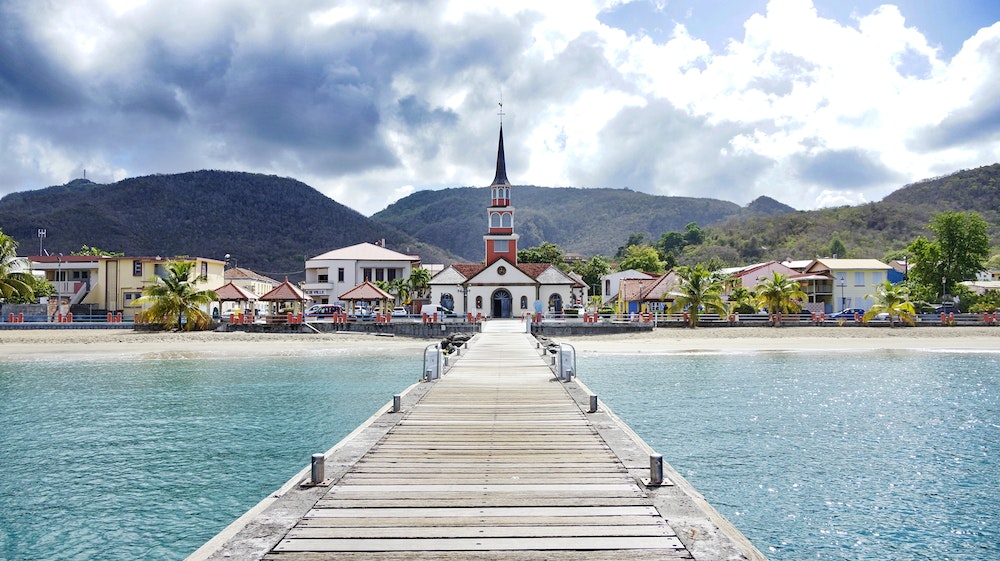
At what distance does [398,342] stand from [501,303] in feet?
44.2

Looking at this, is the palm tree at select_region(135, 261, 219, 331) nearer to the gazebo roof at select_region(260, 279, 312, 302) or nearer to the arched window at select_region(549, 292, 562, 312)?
the gazebo roof at select_region(260, 279, 312, 302)

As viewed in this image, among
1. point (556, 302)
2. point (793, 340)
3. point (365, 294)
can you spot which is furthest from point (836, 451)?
point (556, 302)

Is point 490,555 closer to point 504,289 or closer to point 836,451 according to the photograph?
point 836,451

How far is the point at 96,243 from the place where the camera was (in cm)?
12550

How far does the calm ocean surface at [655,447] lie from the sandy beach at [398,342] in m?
A: 11.2

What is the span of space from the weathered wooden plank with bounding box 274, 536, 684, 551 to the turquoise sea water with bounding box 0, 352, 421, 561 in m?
5.11

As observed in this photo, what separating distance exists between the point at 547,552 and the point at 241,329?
5167 cm

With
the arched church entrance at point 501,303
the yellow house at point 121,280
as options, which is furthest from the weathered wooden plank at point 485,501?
the yellow house at point 121,280

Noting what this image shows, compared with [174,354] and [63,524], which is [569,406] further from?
[174,354]

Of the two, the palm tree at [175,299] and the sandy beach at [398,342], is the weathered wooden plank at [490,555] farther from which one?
the palm tree at [175,299]

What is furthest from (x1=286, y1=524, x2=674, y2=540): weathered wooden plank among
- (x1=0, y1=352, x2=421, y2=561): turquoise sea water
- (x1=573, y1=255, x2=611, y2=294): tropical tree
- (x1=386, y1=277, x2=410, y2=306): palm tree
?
(x1=573, y1=255, x2=611, y2=294): tropical tree

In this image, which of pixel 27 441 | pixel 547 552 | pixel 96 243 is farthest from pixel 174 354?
pixel 96 243

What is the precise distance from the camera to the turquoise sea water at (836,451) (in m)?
10.8

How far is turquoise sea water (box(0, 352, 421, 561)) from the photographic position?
11.0m
